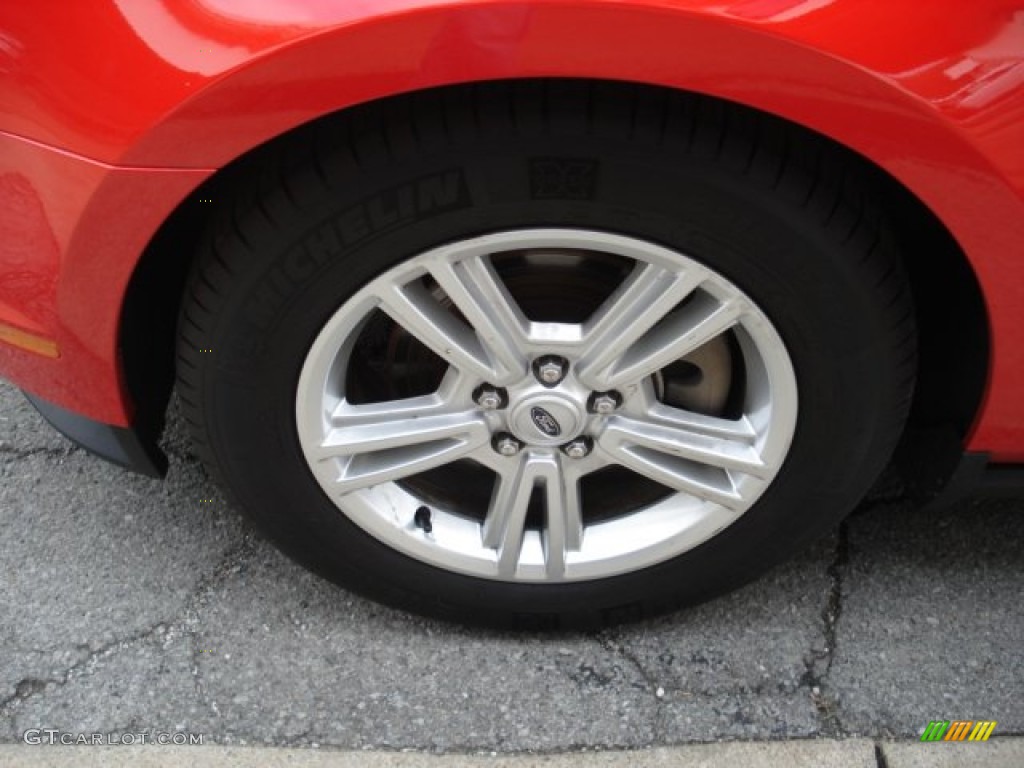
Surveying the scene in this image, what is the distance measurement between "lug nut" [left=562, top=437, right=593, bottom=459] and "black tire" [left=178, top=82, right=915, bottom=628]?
0.31 m

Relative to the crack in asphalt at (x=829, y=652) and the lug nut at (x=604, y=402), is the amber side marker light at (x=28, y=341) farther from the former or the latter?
the crack in asphalt at (x=829, y=652)

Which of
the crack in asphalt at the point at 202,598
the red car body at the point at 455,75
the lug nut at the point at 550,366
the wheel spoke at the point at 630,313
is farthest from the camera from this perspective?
the crack in asphalt at the point at 202,598

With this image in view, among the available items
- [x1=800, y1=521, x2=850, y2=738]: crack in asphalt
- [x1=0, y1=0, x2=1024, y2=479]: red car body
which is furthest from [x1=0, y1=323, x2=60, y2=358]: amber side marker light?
[x1=800, y1=521, x2=850, y2=738]: crack in asphalt

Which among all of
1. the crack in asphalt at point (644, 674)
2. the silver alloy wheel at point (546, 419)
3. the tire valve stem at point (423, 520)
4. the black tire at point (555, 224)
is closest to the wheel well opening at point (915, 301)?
the black tire at point (555, 224)

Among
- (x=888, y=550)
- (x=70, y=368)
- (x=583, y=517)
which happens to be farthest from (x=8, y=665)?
(x=888, y=550)

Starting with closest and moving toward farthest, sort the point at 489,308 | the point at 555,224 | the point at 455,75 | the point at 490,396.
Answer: the point at 455,75 < the point at 555,224 < the point at 489,308 < the point at 490,396

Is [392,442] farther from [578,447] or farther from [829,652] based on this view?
[829,652]

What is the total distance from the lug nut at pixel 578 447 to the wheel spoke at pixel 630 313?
0.12 metres

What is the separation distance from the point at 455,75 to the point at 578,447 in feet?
2.18

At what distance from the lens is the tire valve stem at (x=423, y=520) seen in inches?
70.6

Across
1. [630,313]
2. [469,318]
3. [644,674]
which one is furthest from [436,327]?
[644,674]

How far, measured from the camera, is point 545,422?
5.42 feet

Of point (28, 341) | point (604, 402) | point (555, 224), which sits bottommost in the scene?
point (28, 341)

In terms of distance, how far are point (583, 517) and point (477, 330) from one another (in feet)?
1.63
